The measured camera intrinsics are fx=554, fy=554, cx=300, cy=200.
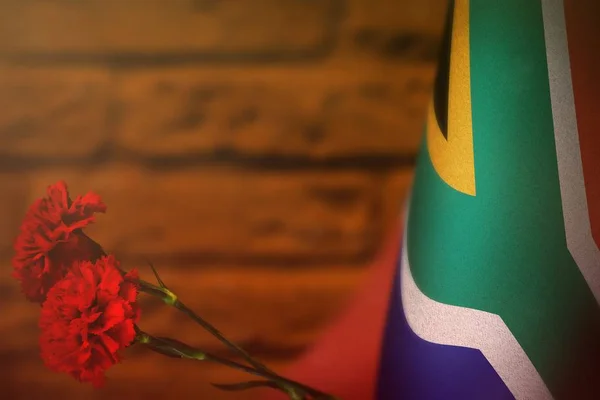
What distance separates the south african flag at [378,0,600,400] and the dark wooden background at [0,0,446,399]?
15cm

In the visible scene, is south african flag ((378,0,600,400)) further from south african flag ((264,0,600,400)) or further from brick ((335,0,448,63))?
brick ((335,0,448,63))

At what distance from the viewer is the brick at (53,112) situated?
21.8 inches

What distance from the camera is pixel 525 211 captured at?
393mm

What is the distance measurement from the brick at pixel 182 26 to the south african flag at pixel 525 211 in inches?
8.1

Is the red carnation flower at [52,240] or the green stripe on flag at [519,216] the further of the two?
the red carnation flower at [52,240]

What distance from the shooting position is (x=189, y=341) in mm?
535

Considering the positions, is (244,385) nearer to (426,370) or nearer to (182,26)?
(426,370)

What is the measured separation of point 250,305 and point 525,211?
273mm

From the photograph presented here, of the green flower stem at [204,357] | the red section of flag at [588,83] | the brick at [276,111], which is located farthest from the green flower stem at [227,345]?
the red section of flag at [588,83]

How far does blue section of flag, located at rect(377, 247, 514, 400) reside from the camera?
0.41m

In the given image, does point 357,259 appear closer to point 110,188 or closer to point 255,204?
point 255,204

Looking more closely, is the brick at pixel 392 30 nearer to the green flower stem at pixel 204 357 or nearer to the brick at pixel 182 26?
the brick at pixel 182 26

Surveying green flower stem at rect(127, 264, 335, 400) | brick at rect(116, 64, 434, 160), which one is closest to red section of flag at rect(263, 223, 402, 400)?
green flower stem at rect(127, 264, 335, 400)

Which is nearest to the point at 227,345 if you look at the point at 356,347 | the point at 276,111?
the point at 356,347
